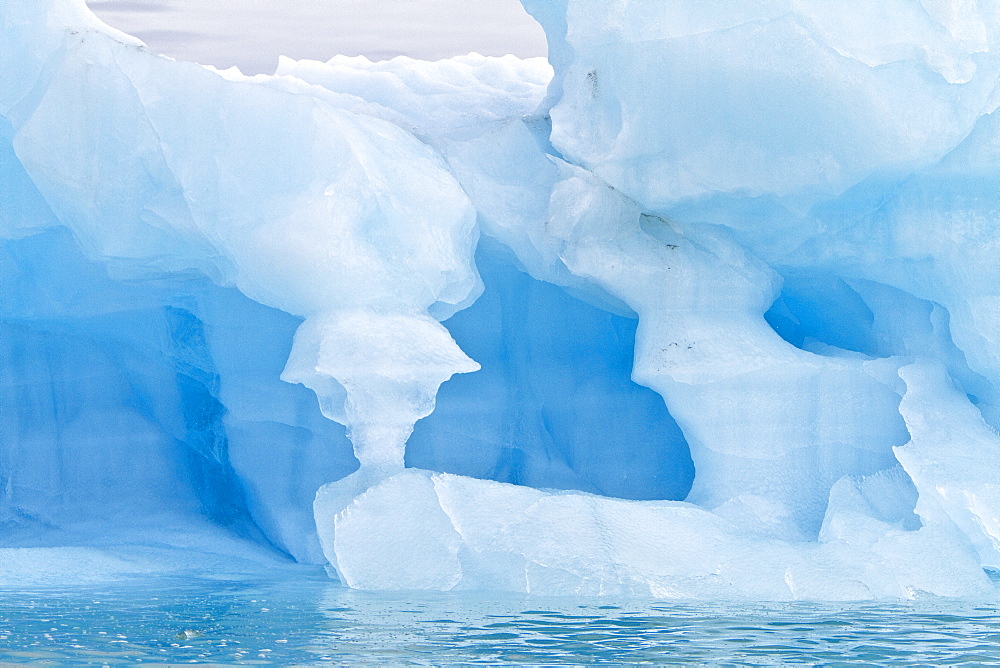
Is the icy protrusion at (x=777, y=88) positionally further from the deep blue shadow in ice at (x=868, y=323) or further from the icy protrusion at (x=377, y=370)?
Result: the icy protrusion at (x=377, y=370)

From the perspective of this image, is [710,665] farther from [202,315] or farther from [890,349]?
[202,315]

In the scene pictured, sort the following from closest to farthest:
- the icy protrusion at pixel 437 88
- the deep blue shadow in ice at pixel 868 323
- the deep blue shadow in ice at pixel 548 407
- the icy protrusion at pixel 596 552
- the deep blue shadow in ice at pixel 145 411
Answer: the icy protrusion at pixel 596 552
the deep blue shadow in ice at pixel 868 323
the deep blue shadow in ice at pixel 145 411
the deep blue shadow in ice at pixel 548 407
the icy protrusion at pixel 437 88

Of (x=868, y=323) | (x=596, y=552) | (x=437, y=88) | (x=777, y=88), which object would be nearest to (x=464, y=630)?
(x=596, y=552)

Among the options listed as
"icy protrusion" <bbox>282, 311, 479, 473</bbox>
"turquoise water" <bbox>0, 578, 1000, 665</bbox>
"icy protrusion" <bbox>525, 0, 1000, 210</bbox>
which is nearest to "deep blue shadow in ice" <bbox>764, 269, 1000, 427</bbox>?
"icy protrusion" <bbox>525, 0, 1000, 210</bbox>

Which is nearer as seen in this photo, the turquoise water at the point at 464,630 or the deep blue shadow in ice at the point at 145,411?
the turquoise water at the point at 464,630

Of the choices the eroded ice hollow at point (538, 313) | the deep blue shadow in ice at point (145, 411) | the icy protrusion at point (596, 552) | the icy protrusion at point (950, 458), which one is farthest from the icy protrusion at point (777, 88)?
the deep blue shadow in ice at point (145, 411)

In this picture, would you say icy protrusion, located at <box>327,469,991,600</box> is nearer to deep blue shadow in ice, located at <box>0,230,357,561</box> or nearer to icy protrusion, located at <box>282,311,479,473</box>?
icy protrusion, located at <box>282,311,479,473</box>

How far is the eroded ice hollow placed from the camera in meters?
4.53

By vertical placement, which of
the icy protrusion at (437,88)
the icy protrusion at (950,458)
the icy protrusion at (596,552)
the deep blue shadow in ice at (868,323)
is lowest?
the icy protrusion at (596,552)

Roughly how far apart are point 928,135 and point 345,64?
3846 millimetres

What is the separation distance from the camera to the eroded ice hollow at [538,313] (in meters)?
4.53

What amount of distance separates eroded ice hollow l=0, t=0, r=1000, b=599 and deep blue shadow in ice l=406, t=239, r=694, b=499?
0.02 m

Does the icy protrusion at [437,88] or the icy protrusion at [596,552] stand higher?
the icy protrusion at [437,88]

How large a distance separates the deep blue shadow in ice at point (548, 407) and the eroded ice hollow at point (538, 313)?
2 cm
